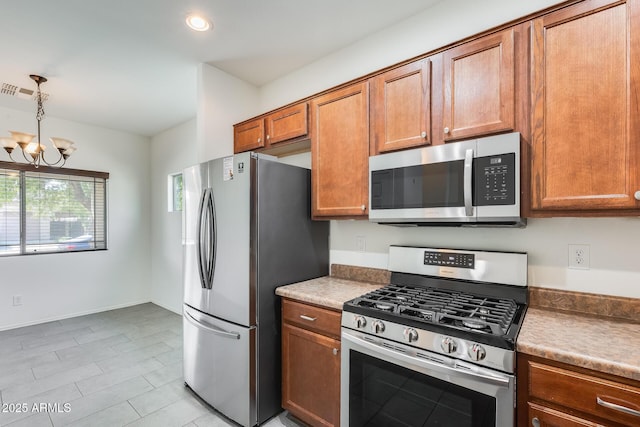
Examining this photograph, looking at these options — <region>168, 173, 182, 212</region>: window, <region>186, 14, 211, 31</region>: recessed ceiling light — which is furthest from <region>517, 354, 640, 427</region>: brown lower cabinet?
<region>168, 173, 182, 212</region>: window

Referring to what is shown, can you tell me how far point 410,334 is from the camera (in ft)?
4.59

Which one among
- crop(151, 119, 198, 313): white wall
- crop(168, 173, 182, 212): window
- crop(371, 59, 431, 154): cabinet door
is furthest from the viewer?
crop(168, 173, 182, 212): window

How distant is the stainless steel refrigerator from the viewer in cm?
199

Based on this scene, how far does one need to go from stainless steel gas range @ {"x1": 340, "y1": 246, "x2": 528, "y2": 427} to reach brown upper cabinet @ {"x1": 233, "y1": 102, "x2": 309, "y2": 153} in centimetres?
136

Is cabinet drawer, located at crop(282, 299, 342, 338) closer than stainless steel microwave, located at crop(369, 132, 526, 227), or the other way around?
stainless steel microwave, located at crop(369, 132, 526, 227)

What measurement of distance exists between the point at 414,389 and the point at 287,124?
2017mm

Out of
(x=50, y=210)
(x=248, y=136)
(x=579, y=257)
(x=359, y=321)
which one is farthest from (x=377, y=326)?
(x=50, y=210)

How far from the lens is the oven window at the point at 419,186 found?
5.23 ft

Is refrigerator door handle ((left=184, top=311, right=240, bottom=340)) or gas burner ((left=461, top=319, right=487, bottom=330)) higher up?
gas burner ((left=461, top=319, right=487, bottom=330))

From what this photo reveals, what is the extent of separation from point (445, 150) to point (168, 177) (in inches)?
171

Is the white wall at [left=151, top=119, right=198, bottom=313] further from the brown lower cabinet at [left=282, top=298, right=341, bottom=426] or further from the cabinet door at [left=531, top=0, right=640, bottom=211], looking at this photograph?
the cabinet door at [left=531, top=0, right=640, bottom=211]

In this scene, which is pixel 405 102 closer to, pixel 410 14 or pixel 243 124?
pixel 410 14

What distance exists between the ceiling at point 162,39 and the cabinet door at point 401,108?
0.56 metres

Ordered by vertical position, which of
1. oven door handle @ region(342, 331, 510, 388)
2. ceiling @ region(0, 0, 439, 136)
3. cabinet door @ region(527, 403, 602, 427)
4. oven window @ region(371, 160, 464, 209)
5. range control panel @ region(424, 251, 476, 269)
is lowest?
cabinet door @ region(527, 403, 602, 427)
